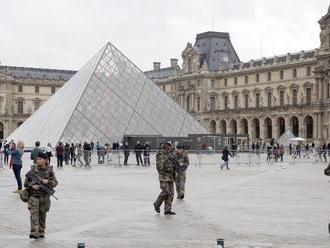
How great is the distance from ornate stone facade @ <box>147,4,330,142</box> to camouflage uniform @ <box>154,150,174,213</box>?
54582 millimetres

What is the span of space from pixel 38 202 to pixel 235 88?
2971 inches

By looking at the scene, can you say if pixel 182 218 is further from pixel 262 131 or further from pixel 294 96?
pixel 262 131

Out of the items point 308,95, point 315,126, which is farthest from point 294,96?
point 315,126

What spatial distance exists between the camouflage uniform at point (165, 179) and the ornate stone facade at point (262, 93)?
54.6 meters

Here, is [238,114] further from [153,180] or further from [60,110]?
[153,180]

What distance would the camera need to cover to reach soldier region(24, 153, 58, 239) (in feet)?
30.0

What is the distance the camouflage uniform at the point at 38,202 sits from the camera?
9.13 metres

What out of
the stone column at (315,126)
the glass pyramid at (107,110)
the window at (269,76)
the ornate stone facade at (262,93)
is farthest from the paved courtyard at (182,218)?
the window at (269,76)

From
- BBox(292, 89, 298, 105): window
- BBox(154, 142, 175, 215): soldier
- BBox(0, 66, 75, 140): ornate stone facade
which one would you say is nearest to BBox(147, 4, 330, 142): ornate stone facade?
BBox(292, 89, 298, 105): window

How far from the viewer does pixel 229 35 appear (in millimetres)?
90312

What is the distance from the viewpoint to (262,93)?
7950 centimetres

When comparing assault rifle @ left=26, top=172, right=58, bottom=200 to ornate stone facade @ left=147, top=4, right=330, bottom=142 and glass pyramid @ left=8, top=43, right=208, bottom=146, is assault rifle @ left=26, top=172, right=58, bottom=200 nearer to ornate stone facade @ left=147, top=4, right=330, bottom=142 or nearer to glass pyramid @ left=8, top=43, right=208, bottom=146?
glass pyramid @ left=8, top=43, right=208, bottom=146

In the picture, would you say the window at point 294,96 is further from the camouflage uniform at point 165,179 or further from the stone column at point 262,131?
the camouflage uniform at point 165,179

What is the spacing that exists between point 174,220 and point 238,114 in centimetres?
7011
